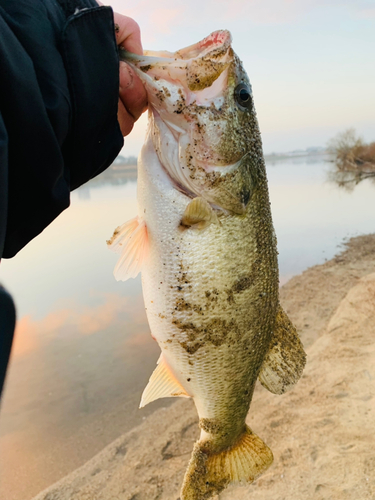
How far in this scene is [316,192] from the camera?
28.3 m

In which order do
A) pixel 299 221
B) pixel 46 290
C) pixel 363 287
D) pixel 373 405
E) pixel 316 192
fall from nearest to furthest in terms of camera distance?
pixel 373 405 → pixel 363 287 → pixel 46 290 → pixel 299 221 → pixel 316 192

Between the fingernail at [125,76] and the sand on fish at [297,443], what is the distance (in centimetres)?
351

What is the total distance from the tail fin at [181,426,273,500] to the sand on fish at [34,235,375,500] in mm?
1250

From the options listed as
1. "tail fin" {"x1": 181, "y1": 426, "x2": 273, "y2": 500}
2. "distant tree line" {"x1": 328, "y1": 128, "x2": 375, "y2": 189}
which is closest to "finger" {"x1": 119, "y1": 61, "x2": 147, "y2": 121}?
"tail fin" {"x1": 181, "y1": 426, "x2": 273, "y2": 500}

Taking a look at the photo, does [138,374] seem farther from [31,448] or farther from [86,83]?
[86,83]

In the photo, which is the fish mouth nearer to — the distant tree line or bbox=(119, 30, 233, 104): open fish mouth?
bbox=(119, 30, 233, 104): open fish mouth

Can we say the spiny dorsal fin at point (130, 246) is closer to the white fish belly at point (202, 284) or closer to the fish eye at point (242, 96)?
the white fish belly at point (202, 284)

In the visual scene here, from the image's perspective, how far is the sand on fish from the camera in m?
3.29

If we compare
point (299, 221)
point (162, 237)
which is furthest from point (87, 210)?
point (162, 237)

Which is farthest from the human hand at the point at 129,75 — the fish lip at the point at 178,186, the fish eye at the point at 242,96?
the fish eye at the point at 242,96

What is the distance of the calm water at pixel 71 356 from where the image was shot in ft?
15.8

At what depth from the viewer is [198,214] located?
6.19 feet

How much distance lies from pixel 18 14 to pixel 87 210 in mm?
21429

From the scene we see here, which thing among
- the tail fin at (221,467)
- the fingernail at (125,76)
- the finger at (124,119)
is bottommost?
the tail fin at (221,467)
